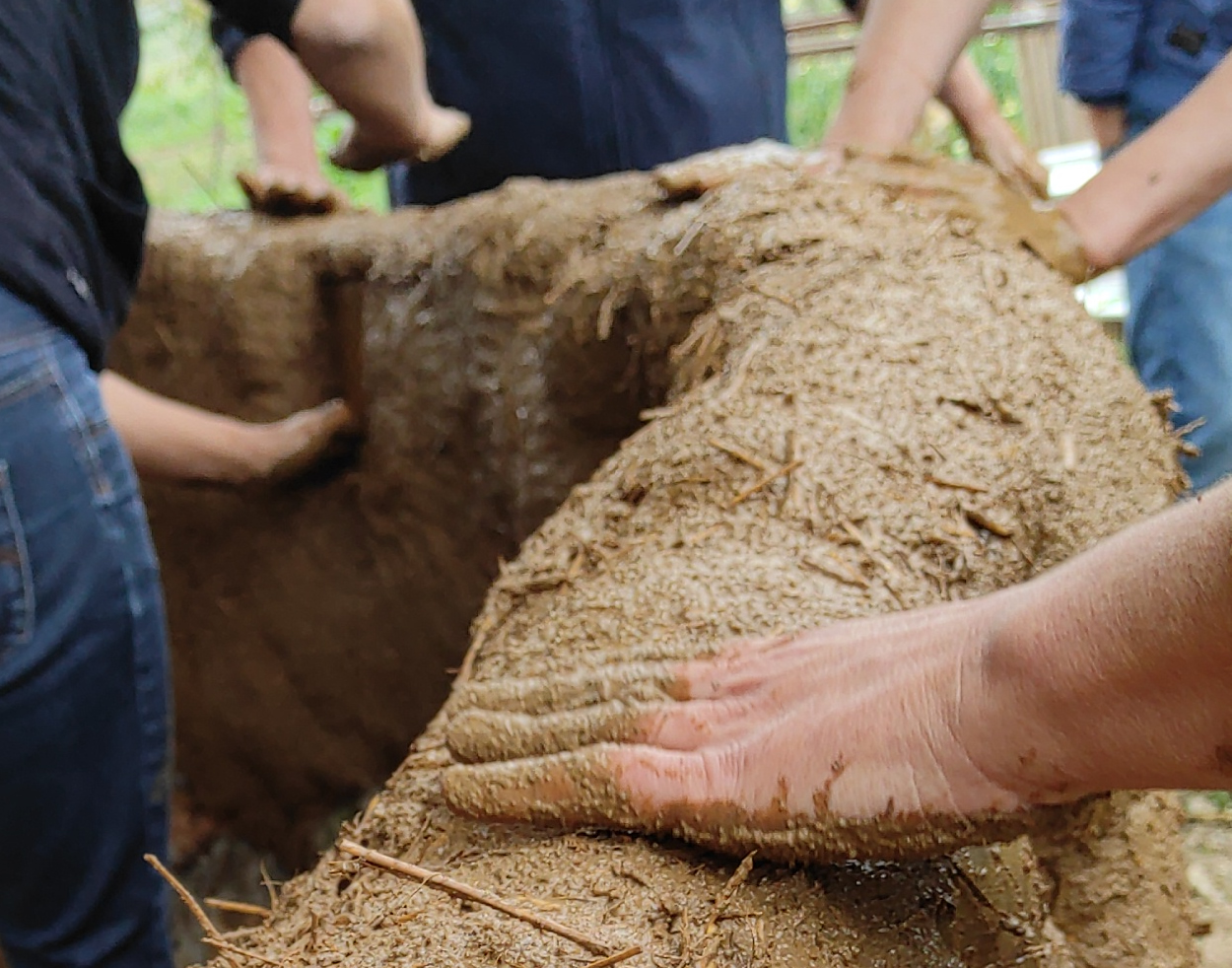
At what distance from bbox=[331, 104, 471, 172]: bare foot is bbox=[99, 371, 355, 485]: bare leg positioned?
551mm

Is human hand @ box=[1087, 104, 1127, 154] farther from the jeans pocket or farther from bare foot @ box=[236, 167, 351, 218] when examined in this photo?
the jeans pocket

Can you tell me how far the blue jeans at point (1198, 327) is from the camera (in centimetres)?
179

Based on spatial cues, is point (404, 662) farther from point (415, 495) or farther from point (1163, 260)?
point (1163, 260)

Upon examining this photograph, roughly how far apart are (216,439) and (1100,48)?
189 cm

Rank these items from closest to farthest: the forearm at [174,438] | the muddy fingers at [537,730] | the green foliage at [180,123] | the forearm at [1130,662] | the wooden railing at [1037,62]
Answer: the forearm at [1130,662] < the muddy fingers at [537,730] < the forearm at [174,438] < the wooden railing at [1037,62] < the green foliage at [180,123]

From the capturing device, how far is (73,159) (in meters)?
1.30

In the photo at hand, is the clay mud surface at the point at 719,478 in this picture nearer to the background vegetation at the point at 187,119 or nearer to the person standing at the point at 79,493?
the person standing at the point at 79,493

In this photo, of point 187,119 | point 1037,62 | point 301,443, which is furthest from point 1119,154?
point 187,119

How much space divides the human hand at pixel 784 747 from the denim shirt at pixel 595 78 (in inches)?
62.9

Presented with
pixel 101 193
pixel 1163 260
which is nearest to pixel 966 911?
pixel 101 193

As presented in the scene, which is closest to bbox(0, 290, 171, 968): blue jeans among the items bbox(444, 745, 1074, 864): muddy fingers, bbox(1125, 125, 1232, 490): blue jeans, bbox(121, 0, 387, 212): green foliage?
bbox(444, 745, 1074, 864): muddy fingers

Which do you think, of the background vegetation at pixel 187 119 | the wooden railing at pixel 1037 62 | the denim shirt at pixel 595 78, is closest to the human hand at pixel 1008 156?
the denim shirt at pixel 595 78

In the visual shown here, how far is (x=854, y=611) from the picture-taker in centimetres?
88

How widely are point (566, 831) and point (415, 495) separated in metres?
1.28
